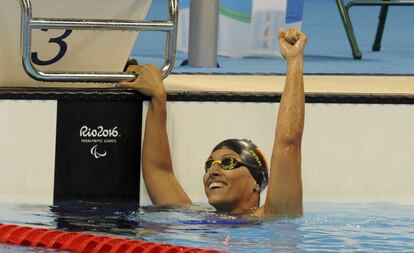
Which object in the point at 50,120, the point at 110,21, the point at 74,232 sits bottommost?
the point at 74,232

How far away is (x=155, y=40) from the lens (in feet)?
41.3

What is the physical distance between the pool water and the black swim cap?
0.65 feet

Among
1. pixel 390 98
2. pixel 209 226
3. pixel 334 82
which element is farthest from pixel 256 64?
pixel 209 226

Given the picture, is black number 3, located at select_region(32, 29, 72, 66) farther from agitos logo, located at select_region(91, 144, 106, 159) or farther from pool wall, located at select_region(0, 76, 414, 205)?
agitos logo, located at select_region(91, 144, 106, 159)

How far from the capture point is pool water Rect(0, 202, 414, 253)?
15.7 ft

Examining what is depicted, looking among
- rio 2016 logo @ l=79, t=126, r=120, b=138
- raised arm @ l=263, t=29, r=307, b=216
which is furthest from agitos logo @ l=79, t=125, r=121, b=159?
raised arm @ l=263, t=29, r=307, b=216

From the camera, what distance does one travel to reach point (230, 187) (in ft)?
16.6

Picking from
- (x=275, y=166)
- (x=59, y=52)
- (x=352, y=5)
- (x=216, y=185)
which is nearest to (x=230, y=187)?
(x=216, y=185)

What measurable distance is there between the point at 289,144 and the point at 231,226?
391 mm

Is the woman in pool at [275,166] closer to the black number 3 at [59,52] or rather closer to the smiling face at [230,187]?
the smiling face at [230,187]

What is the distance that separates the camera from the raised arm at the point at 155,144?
553 cm

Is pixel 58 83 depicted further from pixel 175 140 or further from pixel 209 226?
pixel 209 226

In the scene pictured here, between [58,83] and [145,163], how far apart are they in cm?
59

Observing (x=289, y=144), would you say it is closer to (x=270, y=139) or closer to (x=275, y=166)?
(x=275, y=166)
